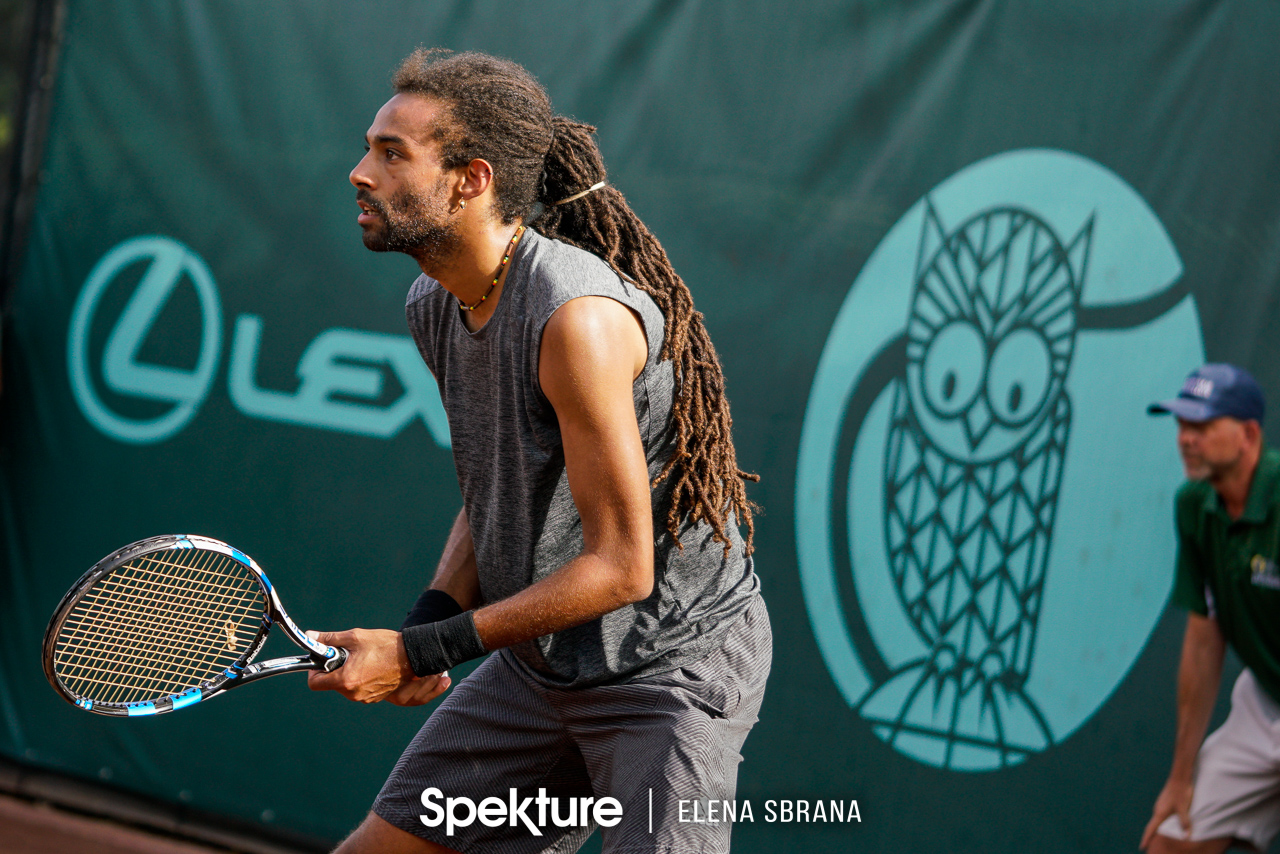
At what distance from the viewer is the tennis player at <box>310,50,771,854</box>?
1615 mm

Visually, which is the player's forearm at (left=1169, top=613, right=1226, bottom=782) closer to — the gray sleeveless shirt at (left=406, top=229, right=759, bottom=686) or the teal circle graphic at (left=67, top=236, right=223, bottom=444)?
the gray sleeveless shirt at (left=406, top=229, right=759, bottom=686)

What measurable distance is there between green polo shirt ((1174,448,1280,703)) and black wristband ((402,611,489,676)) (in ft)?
5.49

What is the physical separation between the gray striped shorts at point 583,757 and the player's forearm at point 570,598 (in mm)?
224

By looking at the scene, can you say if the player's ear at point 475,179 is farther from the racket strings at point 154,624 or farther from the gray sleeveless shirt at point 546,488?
the racket strings at point 154,624

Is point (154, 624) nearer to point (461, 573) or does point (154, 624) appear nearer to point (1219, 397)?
point (461, 573)

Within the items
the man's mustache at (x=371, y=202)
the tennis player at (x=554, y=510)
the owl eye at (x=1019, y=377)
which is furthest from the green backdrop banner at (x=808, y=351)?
the man's mustache at (x=371, y=202)

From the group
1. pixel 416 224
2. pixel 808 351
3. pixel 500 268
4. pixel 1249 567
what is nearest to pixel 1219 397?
pixel 1249 567

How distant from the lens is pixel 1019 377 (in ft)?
9.07

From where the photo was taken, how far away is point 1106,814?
269 cm

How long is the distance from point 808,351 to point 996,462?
51 centimetres

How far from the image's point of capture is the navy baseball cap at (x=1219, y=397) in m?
2.46

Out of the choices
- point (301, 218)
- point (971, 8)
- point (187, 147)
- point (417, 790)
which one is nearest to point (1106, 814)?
point (417, 790)

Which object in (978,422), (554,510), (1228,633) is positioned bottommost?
(1228,633)

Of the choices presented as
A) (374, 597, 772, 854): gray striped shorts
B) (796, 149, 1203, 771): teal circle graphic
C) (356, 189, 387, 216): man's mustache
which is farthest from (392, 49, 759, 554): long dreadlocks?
(796, 149, 1203, 771): teal circle graphic
